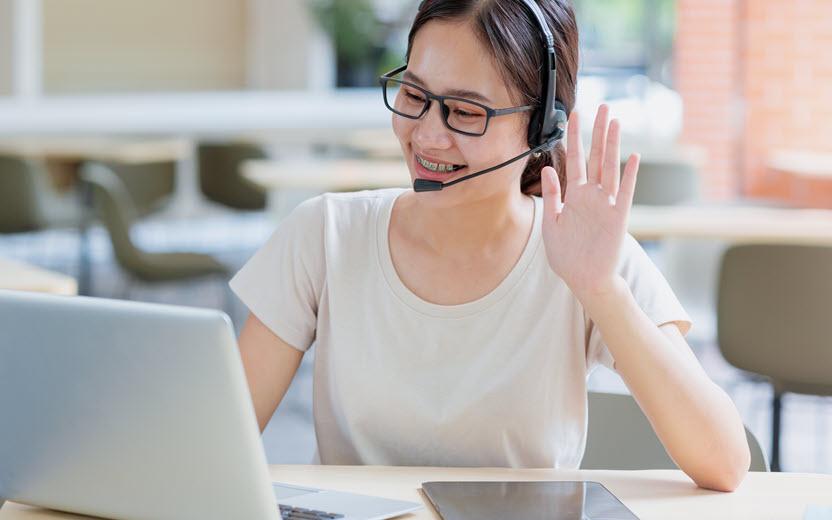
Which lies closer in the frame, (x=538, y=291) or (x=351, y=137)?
(x=538, y=291)

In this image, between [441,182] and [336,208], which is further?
[336,208]

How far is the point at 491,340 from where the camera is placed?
5.23 feet

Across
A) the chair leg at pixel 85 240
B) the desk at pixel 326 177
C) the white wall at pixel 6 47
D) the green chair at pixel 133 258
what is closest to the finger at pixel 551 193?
the desk at pixel 326 177

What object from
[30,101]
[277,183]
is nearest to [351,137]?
[30,101]

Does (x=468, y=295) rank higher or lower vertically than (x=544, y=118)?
lower

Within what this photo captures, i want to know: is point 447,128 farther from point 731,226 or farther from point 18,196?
point 18,196

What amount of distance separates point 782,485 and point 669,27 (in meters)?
6.38

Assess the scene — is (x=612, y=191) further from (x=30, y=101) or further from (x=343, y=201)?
(x=30, y=101)

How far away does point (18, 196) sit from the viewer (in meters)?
5.50

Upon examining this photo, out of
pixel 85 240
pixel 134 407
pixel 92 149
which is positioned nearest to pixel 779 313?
pixel 134 407

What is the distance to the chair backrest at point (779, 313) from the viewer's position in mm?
2965

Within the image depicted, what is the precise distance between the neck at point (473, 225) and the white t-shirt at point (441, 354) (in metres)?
0.04

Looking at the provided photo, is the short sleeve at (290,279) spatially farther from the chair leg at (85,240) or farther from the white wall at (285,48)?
the white wall at (285,48)

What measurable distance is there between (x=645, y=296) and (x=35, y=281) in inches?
61.5
